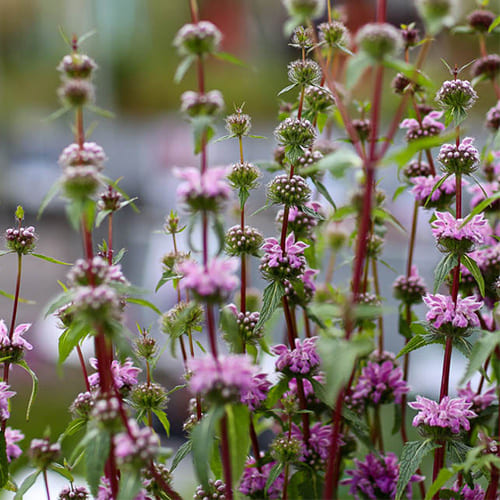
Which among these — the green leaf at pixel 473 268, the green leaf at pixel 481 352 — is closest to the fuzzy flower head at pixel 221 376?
the green leaf at pixel 481 352

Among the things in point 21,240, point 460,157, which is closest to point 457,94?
point 460,157

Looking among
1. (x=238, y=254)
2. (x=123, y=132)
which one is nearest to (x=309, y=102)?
(x=238, y=254)

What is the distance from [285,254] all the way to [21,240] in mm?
204

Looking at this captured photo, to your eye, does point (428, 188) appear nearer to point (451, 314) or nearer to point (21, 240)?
point (451, 314)

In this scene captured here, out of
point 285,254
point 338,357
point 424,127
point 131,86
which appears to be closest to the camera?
point 338,357

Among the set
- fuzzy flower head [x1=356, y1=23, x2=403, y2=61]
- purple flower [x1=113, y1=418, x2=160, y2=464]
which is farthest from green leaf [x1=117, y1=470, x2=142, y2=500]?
fuzzy flower head [x1=356, y1=23, x2=403, y2=61]

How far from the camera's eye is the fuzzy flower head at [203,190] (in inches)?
12.4

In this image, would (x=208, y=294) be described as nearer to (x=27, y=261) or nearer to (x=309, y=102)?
(x=309, y=102)

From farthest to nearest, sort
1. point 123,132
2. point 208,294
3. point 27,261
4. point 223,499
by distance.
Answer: point 123,132 → point 27,261 → point 223,499 → point 208,294

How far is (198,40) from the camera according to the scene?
1.09 feet

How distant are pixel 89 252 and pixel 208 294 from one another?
2.9 inches

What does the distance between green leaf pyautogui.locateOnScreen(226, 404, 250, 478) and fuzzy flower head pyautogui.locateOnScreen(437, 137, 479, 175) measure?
0.90 feet

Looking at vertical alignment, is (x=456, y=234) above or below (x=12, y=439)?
above

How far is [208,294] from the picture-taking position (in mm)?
310
